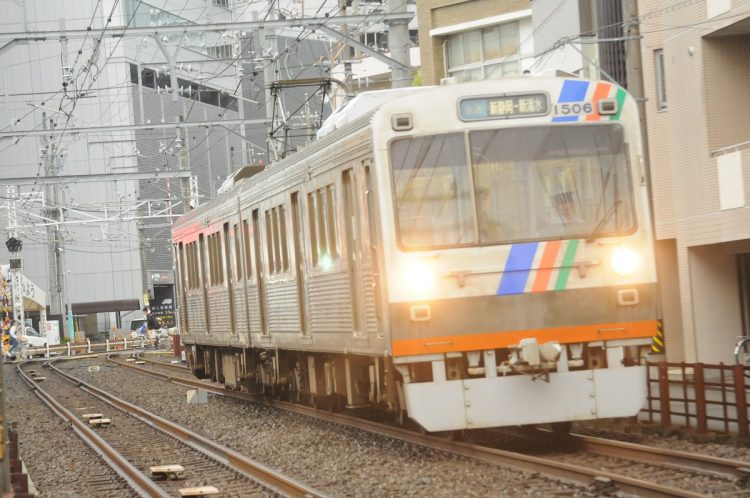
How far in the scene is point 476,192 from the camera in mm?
11117

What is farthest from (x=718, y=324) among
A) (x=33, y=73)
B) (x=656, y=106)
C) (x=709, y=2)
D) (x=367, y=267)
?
(x=33, y=73)

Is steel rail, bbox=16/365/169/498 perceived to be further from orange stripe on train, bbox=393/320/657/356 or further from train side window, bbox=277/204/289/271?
train side window, bbox=277/204/289/271

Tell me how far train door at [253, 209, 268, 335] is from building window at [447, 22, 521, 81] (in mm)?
15475

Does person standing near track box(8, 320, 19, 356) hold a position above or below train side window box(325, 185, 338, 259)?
below

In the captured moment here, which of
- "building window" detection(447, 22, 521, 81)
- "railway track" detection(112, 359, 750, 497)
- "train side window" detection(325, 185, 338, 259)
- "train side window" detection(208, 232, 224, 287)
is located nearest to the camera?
"railway track" detection(112, 359, 750, 497)

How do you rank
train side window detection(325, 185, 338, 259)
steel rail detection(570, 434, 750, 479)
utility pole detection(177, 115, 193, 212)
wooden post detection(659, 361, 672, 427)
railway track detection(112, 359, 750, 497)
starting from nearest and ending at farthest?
railway track detection(112, 359, 750, 497)
steel rail detection(570, 434, 750, 479)
wooden post detection(659, 361, 672, 427)
train side window detection(325, 185, 338, 259)
utility pole detection(177, 115, 193, 212)

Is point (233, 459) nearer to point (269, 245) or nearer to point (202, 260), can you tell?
point (269, 245)

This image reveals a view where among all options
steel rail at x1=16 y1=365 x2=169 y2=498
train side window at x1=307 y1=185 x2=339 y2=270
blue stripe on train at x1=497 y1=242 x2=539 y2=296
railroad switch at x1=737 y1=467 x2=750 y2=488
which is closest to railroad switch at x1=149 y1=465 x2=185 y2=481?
steel rail at x1=16 y1=365 x2=169 y2=498

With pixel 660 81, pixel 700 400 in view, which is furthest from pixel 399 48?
pixel 700 400

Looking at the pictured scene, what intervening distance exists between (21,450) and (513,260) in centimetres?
805

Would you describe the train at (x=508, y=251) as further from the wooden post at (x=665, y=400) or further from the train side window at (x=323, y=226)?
the wooden post at (x=665, y=400)

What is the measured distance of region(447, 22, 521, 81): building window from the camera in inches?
1275

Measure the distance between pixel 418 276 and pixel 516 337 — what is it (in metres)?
1.00

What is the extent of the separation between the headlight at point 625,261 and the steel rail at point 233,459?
10.9 ft
